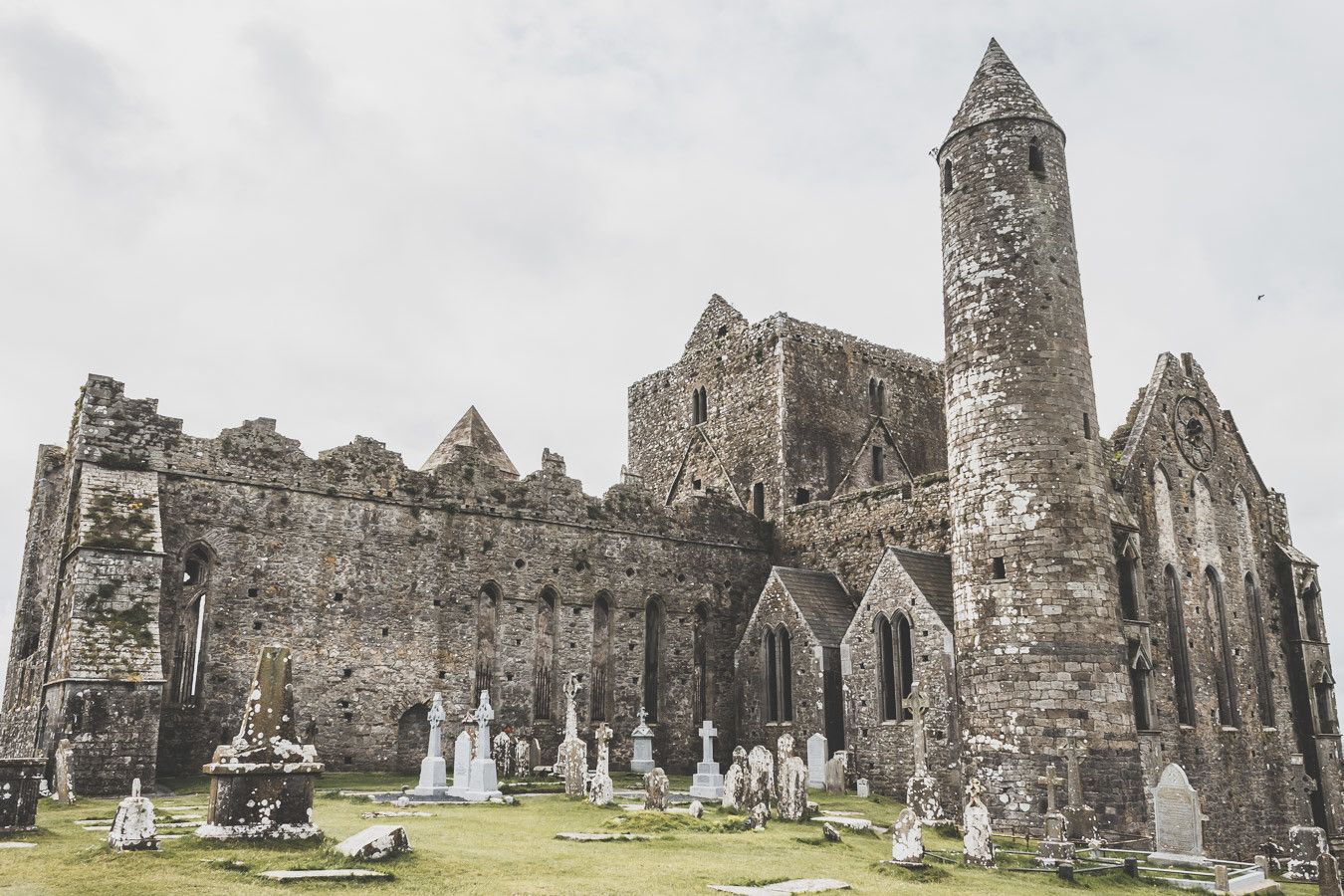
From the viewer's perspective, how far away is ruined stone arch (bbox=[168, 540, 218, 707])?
912 inches

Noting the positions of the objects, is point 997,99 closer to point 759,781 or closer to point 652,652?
point 759,781

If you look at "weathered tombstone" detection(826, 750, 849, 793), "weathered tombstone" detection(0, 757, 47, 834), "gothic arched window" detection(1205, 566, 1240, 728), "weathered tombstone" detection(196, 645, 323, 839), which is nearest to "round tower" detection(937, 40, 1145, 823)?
"weathered tombstone" detection(826, 750, 849, 793)

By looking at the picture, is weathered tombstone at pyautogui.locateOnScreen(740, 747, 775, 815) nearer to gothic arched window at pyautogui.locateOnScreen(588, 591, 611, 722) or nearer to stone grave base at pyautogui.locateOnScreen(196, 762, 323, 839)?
stone grave base at pyautogui.locateOnScreen(196, 762, 323, 839)

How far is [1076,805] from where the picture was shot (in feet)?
61.7


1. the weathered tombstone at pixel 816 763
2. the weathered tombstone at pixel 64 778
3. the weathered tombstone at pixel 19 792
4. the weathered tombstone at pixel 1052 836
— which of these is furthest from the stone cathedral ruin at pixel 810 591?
the weathered tombstone at pixel 19 792

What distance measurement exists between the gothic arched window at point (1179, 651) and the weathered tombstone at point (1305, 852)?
19.6 ft

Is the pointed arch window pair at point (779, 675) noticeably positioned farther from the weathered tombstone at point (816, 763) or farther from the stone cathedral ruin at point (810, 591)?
the weathered tombstone at point (816, 763)

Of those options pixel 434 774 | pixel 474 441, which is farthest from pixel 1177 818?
pixel 474 441

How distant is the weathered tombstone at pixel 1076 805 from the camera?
18.5 metres

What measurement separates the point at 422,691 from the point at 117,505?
794cm

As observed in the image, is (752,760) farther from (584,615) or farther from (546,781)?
(584,615)

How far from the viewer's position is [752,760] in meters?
18.3

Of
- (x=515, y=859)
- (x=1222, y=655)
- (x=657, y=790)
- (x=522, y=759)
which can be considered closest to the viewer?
(x=515, y=859)

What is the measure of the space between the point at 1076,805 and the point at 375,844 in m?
12.9
